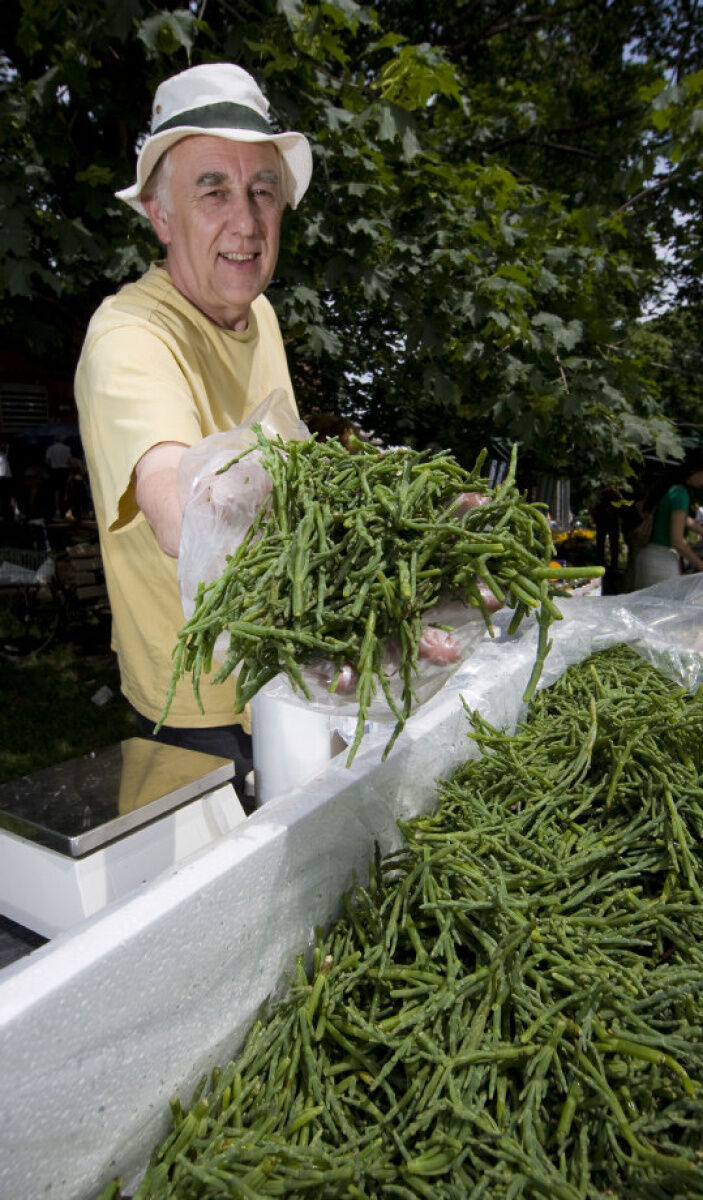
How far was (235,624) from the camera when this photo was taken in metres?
0.93

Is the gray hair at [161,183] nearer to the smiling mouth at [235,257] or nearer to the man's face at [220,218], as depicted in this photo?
the man's face at [220,218]

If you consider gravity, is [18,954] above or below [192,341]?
below

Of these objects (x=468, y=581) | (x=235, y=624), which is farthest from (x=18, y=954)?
(x=468, y=581)

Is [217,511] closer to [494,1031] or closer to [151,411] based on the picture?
[151,411]

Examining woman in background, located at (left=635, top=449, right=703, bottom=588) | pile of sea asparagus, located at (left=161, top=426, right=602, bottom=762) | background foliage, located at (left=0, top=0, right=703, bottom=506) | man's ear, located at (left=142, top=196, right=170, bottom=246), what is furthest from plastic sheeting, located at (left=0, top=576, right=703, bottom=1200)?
woman in background, located at (left=635, top=449, right=703, bottom=588)

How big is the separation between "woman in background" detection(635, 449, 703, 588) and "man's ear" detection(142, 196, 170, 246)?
5095mm

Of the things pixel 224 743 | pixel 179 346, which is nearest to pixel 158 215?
pixel 179 346

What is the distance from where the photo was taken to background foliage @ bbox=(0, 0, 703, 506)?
2781 millimetres

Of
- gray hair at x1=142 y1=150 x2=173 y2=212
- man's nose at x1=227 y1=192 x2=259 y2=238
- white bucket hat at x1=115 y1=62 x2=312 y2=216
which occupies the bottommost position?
man's nose at x1=227 y1=192 x2=259 y2=238

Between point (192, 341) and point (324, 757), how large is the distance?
1096 mm

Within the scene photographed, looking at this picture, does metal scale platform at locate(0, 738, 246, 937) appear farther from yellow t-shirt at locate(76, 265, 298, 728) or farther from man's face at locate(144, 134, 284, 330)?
man's face at locate(144, 134, 284, 330)

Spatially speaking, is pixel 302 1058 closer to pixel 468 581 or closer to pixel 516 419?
pixel 468 581

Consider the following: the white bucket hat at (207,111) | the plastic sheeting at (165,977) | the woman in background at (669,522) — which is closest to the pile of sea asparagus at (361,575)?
the plastic sheeting at (165,977)

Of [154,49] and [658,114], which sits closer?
[154,49]
